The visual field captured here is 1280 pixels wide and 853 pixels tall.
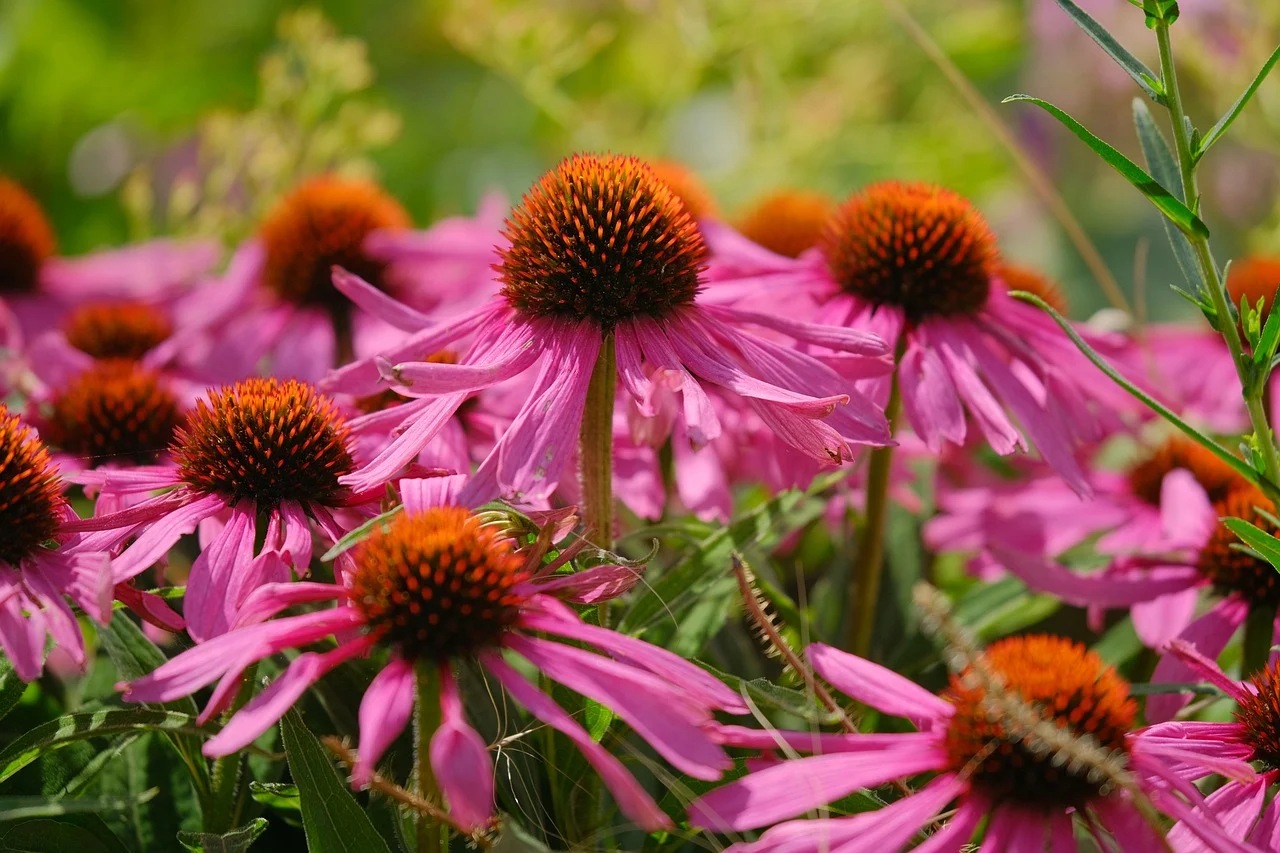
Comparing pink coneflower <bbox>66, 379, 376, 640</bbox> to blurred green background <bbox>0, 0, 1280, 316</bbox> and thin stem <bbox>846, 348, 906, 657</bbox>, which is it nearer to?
→ thin stem <bbox>846, 348, 906, 657</bbox>

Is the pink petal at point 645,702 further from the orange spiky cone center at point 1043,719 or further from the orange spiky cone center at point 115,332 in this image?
the orange spiky cone center at point 115,332

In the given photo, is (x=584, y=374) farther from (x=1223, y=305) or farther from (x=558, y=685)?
(x=1223, y=305)

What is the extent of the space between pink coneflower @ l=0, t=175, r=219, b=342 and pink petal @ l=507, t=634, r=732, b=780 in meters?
0.72

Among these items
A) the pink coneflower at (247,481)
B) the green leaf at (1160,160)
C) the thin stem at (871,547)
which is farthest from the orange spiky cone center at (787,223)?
the pink coneflower at (247,481)

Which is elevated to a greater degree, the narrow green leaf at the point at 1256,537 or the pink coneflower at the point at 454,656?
the narrow green leaf at the point at 1256,537

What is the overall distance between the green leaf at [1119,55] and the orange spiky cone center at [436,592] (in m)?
0.32

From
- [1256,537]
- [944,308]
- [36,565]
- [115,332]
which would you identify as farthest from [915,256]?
[115,332]

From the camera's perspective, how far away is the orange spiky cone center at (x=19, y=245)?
3.64 feet

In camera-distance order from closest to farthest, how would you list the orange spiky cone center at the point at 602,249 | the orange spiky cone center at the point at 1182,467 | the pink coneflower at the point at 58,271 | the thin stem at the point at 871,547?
the orange spiky cone center at the point at 602,249 < the thin stem at the point at 871,547 < the orange spiky cone center at the point at 1182,467 < the pink coneflower at the point at 58,271

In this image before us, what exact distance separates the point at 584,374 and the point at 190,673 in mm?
210

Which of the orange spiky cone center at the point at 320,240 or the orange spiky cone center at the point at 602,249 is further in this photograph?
the orange spiky cone center at the point at 320,240

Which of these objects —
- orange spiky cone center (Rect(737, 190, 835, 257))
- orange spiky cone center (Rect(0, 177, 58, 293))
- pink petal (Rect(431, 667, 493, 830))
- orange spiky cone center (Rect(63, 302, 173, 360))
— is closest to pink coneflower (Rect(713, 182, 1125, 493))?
orange spiky cone center (Rect(737, 190, 835, 257))

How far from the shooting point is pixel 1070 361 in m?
0.76

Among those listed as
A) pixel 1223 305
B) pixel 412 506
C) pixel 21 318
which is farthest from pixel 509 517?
pixel 21 318
